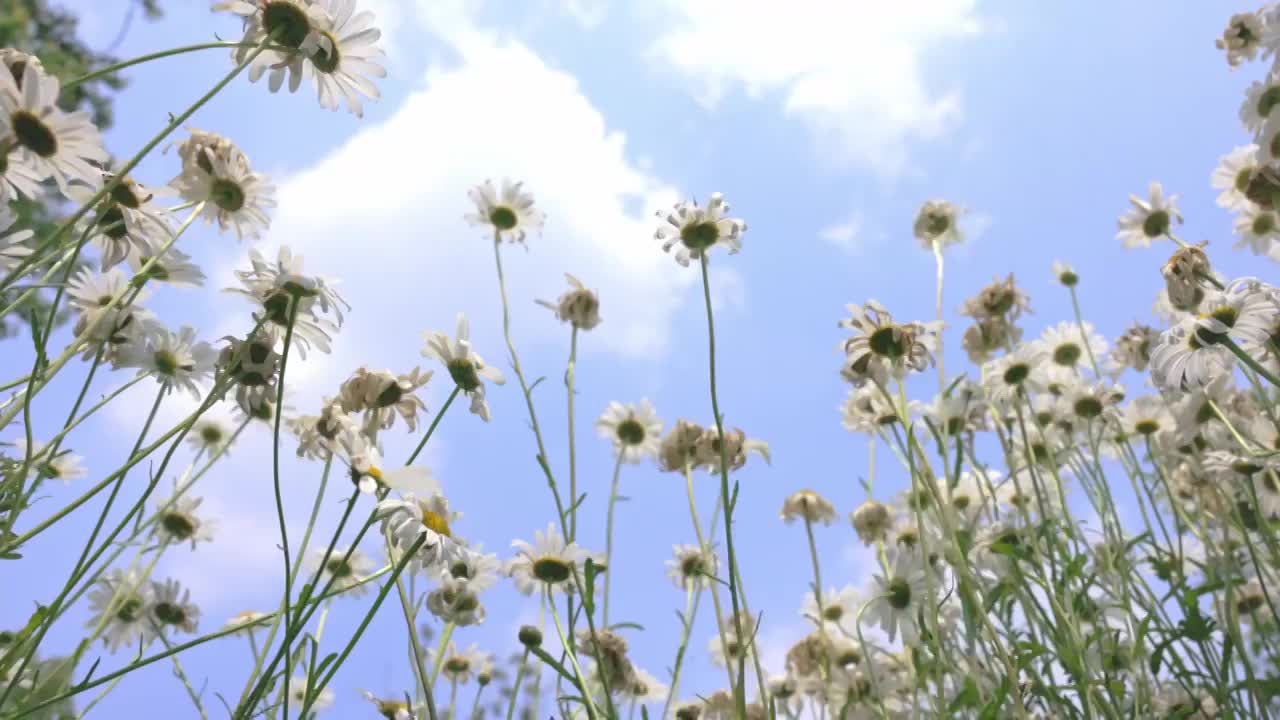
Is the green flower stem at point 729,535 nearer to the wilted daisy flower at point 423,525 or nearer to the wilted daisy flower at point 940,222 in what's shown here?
the wilted daisy flower at point 423,525

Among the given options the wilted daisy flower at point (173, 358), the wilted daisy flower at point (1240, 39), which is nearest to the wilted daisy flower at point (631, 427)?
the wilted daisy flower at point (173, 358)

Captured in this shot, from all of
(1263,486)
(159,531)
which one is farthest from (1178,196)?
(159,531)

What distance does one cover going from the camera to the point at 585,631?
6.11ft

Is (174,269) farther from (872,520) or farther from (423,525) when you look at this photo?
(872,520)

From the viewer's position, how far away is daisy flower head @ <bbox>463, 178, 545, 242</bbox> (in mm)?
2457

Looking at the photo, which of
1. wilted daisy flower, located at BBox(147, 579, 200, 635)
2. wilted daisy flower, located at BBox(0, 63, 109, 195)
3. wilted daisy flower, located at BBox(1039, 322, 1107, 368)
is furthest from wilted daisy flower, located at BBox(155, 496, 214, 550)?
wilted daisy flower, located at BBox(1039, 322, 1107, 368)

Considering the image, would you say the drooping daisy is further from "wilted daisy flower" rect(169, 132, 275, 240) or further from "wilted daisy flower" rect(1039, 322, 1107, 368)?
"wilted daisy flower" rect(1039, 322, 1107, 368)

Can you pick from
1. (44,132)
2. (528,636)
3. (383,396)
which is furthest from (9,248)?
(528,636)

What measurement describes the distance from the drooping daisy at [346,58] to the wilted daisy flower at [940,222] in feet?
5.75

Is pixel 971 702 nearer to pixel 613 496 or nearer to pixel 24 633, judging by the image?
pixel 613 496

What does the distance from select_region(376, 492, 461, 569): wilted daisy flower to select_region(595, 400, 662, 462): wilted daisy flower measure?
1135 mm

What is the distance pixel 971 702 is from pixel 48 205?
811cm

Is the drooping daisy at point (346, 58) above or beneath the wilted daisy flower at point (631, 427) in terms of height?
beneath

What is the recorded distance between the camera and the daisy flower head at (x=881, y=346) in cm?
164
